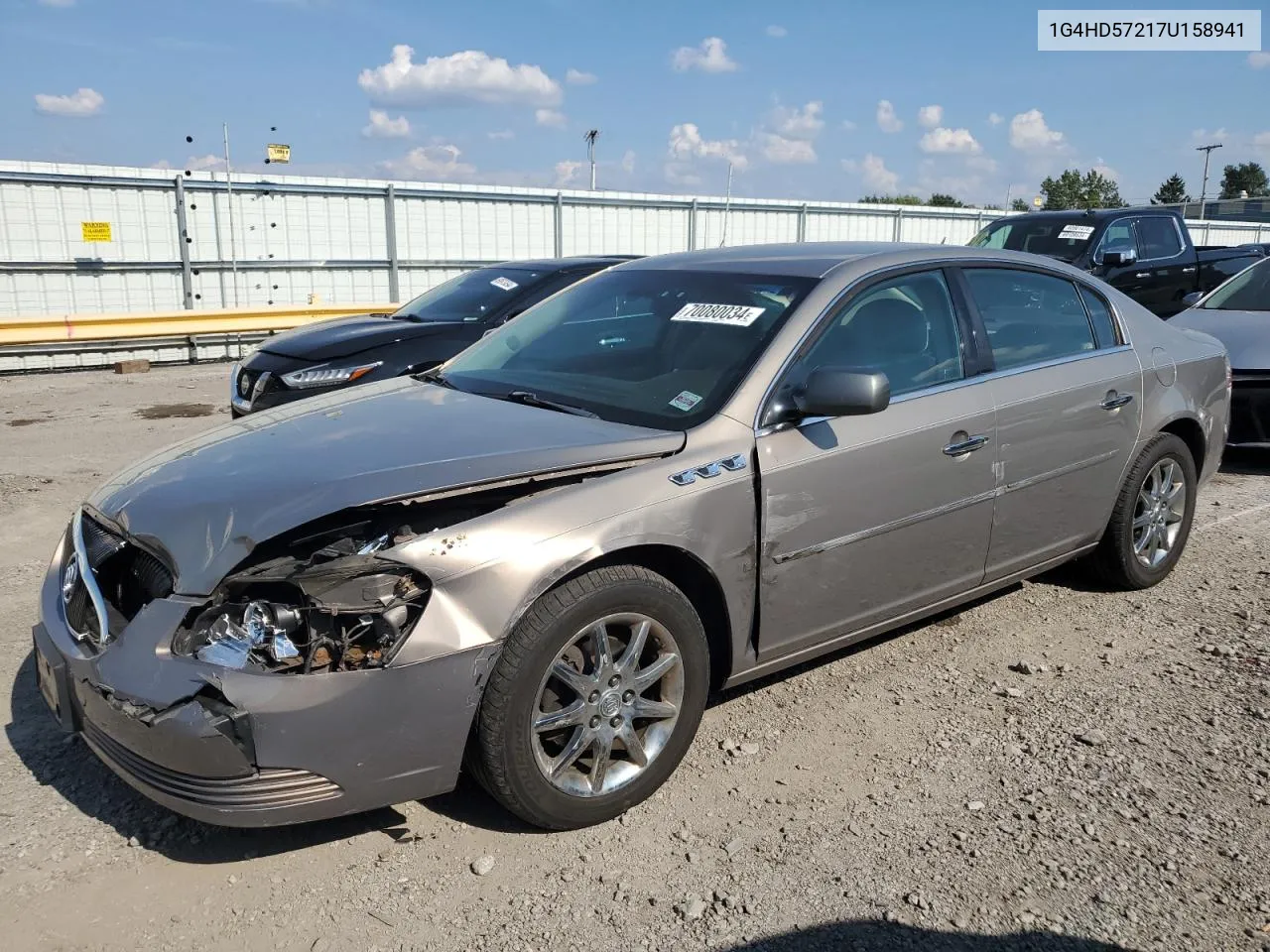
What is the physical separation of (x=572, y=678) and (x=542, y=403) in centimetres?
109

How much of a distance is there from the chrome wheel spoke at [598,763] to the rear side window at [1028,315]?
2270mm

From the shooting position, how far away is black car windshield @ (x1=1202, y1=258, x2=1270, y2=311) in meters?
8.12

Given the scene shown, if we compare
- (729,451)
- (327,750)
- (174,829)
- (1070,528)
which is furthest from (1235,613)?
(174,829)

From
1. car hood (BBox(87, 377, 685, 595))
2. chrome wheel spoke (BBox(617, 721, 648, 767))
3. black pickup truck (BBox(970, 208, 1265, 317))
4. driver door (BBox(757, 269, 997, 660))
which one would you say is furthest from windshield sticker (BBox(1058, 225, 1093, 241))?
chrome wheel spoke (BBox(617, 721, 648, 767))

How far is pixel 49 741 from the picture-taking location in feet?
11.5

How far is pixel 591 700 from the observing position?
2.96 meters

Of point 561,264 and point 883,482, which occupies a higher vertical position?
point 561,264

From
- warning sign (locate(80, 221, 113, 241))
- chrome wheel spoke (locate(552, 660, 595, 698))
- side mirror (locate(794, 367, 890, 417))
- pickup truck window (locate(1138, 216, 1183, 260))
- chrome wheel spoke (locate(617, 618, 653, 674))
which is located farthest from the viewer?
warning sign (locate(80, 221, 113, 241))

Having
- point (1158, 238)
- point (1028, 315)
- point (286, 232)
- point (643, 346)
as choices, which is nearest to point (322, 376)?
point (643, 346)

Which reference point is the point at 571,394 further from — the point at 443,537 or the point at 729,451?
the point at 443,537

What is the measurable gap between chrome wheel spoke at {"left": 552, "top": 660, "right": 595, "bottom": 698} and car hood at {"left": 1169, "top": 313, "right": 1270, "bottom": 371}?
5.82 metres

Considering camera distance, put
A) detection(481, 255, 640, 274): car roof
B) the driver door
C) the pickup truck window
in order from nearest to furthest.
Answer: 1. the driver door
2. detection(481, 255, 640, 274): car roof
3. the pickup truck window

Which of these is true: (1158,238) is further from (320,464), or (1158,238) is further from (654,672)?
(320,464)

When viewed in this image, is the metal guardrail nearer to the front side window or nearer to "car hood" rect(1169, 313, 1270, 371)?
"car hood" rect(1169, 313, 1270, 371)
